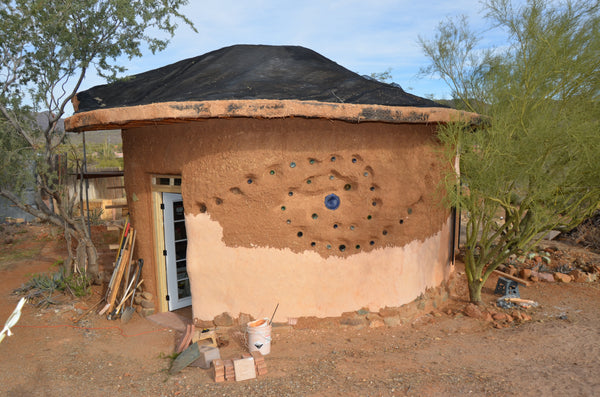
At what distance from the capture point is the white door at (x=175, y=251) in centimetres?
669

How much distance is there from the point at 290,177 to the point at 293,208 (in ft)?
1.39

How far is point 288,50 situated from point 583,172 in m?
4.93

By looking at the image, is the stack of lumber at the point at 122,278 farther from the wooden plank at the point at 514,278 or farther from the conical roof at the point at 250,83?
the wooden plank at the point at 514,278

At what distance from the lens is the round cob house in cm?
552

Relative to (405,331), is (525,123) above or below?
above

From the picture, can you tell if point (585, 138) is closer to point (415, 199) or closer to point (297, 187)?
point (415, 199)

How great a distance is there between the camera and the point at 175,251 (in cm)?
688

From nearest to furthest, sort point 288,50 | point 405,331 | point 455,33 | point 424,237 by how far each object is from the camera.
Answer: point 405,331, point 424,237, point 288,50, point 455,33

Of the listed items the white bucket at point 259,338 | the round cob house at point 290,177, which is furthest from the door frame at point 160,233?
the white bucket at point 259,338

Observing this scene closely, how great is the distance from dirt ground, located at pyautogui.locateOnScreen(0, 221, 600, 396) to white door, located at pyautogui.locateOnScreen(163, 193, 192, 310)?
0.66 metres

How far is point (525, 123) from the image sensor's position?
6.18 m

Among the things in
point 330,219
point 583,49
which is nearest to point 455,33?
point 583,49

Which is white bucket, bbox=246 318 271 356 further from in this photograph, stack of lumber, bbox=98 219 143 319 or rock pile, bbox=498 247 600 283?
rock pile, bbox=498 247 600 283

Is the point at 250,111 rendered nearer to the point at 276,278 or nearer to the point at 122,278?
the point at 276,278
